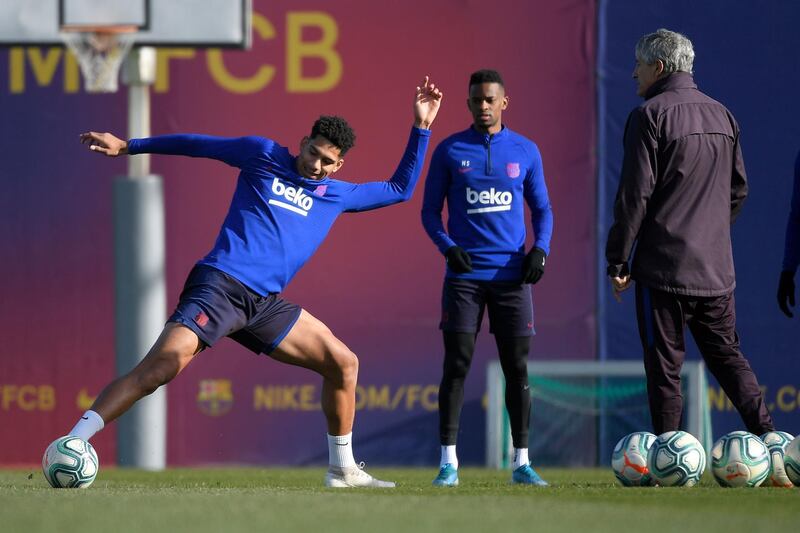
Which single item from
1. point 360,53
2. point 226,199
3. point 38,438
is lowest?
point 38,438

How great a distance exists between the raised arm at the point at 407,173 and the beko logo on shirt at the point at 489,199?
19.4 inches

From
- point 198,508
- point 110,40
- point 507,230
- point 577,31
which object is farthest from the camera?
point 577,31

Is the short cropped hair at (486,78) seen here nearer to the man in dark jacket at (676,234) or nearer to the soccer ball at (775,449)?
the man in dark jacket at (676,234)

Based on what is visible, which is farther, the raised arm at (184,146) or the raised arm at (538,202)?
the raised arm at (538,202)

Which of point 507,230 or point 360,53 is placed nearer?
point 507,230

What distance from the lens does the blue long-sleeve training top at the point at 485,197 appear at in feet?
23.6

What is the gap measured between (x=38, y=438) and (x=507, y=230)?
4581 mm

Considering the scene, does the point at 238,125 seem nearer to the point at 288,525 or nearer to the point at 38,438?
the point at 38,438

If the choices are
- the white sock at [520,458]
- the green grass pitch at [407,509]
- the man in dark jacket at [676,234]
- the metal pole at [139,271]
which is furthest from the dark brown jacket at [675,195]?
the metal pole at [139,271]

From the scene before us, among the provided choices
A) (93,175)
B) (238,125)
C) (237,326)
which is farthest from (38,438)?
(237,326)

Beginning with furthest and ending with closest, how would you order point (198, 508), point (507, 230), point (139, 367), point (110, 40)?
point (110, 40)
point (507, 230)
point (139, 367)
point (198, 508)

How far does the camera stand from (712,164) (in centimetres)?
658

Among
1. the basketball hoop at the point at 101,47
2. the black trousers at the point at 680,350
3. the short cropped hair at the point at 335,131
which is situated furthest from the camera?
the basketball hoop at the point at 101,47

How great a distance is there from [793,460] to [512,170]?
80.4 inches
